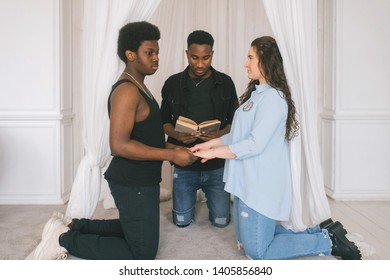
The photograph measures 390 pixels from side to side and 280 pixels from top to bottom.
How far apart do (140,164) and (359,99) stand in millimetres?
2472

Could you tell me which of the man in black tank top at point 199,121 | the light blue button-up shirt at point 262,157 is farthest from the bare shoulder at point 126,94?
the man in black tank top at point 199,121

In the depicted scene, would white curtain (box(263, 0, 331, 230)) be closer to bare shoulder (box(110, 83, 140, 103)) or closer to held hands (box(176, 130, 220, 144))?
held hands (box(176, 130, 220, 144))

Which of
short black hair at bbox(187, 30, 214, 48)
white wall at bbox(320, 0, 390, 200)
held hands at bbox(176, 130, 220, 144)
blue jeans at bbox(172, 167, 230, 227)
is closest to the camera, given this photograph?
held hands at bbox(176, 130, 220, 144)

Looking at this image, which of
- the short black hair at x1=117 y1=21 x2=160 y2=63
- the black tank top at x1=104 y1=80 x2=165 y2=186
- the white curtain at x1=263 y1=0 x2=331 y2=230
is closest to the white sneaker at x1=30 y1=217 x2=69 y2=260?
the black tank top at x1=104 y1=80 x2=165 y2=186

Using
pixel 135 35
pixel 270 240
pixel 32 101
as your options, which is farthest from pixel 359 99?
pixel 32 101

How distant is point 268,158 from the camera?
94.0 inches

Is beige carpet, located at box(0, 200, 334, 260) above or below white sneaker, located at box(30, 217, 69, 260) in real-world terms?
below

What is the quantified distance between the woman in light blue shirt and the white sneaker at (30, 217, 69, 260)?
2.98ft

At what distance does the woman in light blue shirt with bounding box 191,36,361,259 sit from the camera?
233cm

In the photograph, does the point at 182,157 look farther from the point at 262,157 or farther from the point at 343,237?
the point at 343,237

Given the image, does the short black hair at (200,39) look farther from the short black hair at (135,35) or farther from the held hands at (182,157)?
the held hands at (182,157)

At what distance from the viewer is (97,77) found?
8.64ft

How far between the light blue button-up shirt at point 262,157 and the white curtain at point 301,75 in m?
0.18

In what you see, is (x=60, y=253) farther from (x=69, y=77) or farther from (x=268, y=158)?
(x=69, y=77)
